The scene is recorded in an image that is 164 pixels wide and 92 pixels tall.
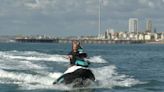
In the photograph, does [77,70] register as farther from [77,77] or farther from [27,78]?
[27,78]

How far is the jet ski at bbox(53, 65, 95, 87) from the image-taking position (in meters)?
26.2

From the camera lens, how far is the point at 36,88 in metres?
26.1

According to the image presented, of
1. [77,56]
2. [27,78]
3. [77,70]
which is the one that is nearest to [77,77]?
[77,70]

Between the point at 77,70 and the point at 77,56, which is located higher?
the point at 77,56

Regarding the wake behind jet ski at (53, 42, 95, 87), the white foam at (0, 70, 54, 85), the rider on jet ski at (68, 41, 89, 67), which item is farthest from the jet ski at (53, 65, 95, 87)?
the white foam at (0, 70, 54, 85)

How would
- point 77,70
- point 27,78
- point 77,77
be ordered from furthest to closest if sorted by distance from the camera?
point 27,78
point 77,77
point 77,70

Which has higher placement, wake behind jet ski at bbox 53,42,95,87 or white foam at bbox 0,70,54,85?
wake behind jet ski at bbox 53,42,95,87

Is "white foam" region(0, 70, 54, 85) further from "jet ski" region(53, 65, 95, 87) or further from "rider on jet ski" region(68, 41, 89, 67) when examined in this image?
"rider on jet ski" region(68, 41, 89, 67)

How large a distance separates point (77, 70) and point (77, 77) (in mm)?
334

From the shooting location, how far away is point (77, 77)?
2625 centimetres

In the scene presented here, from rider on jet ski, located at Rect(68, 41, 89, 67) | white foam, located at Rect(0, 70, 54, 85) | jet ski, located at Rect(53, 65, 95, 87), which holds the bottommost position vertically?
white foam, located at Rect(0, 70, 54, 85)

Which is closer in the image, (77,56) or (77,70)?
(77,70)

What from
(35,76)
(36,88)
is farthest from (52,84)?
(35,76)

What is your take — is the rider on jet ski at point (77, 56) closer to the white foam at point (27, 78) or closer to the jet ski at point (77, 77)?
the jet ski at point (77, 77)
